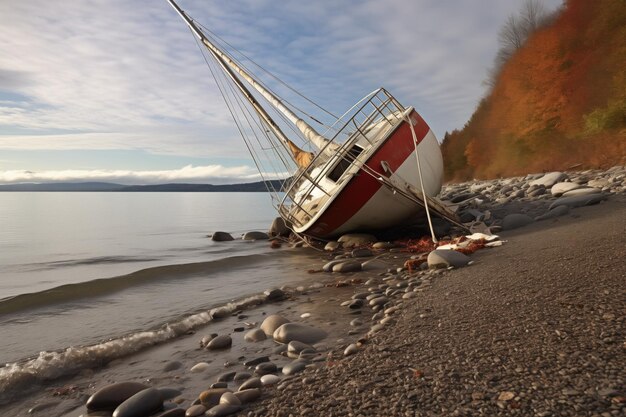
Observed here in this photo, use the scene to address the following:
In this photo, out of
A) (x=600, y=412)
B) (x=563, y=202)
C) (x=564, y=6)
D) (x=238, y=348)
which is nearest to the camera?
(x=600, y=412)

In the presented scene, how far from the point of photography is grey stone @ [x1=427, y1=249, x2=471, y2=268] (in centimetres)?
833

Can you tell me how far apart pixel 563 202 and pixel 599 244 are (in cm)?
687

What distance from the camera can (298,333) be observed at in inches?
227

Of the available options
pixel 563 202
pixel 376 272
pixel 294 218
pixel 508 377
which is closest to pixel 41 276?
pixel 294 218

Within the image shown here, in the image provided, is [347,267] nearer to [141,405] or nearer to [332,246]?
[332,246]

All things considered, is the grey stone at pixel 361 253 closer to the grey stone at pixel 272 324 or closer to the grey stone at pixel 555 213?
the grey stone at pixel 555 213

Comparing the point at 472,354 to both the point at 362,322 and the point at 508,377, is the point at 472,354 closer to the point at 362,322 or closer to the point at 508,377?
the point at 508,377

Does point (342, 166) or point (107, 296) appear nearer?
point (107, 296)

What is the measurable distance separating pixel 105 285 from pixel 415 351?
10.4 meters

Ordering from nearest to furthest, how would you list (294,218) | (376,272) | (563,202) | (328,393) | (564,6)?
(328,393) < (376,272) < (563,202) < (294,218) < (564,6)

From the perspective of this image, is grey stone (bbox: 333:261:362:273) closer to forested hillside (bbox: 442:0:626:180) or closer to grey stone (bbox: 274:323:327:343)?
grey stone (bbox: 274:323:327:343)

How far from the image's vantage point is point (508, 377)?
10.9 feet

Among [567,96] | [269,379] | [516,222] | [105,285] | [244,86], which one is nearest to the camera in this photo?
[269,379]

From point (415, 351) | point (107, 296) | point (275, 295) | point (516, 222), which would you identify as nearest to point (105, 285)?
point (107, 296)
